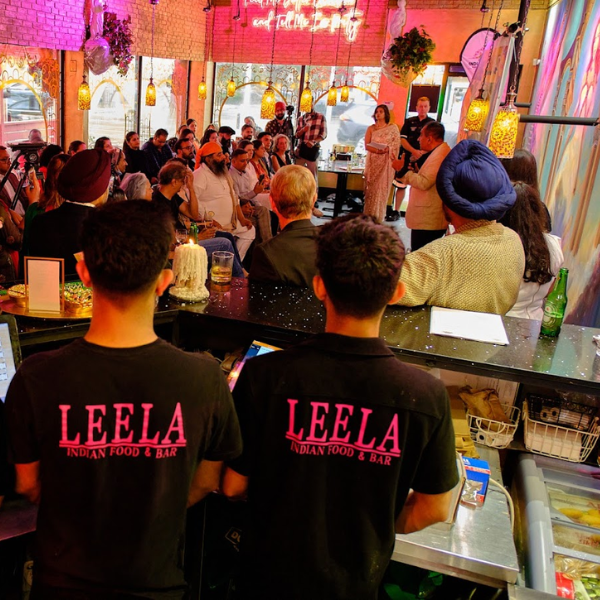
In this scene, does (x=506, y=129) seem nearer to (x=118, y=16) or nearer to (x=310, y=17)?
(x=118, y=16)

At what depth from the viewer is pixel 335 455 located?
1286 mm

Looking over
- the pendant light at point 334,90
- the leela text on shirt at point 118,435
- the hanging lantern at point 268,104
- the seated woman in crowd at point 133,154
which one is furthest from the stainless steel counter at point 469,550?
the pendant light at point 334,90

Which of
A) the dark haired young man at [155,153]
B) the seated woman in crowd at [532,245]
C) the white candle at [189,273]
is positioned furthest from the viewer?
the dark haired young man at [155,153]

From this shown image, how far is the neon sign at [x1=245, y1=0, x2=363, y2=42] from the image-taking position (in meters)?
11.4

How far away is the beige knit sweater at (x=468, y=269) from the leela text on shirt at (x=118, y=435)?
1395 mm

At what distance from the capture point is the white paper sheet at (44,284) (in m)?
2.10

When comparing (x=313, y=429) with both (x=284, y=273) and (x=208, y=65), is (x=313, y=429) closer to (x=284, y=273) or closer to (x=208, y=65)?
(x=284, y=273)

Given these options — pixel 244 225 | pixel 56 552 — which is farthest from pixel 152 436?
pixel 244 225

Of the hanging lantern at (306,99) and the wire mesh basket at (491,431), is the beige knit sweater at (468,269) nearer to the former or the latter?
the wire mesh basket at (491,431)

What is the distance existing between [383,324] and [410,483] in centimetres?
97

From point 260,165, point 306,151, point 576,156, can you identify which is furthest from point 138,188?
point 306,151

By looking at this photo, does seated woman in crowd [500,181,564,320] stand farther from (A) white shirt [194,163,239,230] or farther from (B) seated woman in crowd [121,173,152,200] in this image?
(B) seated woman in crowd [121,173,152,200]

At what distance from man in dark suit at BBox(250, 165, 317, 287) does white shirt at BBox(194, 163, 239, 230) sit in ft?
10.1

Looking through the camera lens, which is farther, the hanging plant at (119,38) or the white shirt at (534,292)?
the hanging plant at (119,38)
